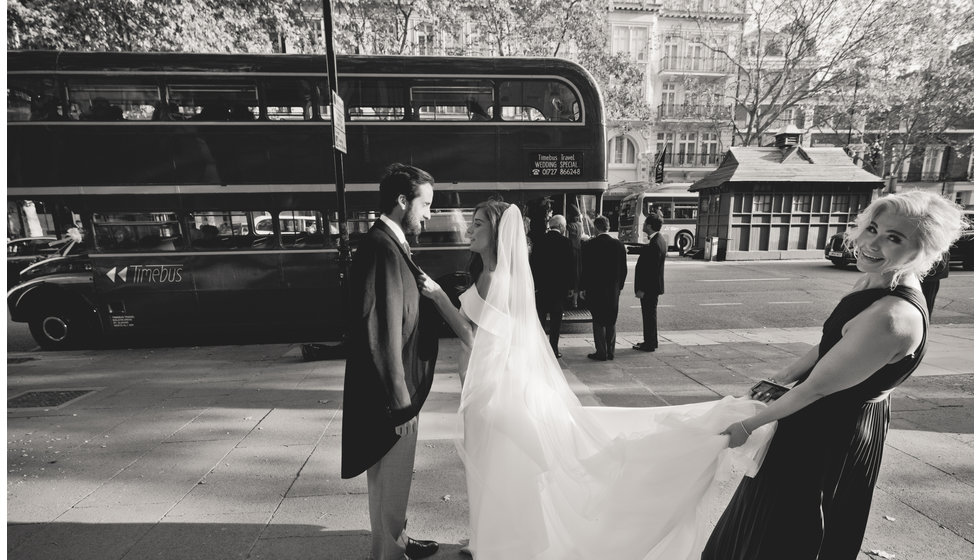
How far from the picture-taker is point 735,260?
57.1 ft

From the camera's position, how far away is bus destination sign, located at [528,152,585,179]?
23.1ft

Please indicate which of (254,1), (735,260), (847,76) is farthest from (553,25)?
(847,76)

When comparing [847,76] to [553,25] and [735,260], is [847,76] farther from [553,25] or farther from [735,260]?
[553,25]

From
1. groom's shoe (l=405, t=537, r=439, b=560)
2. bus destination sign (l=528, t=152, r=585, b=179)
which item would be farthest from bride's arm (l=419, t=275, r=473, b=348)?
bus destination sign (l=528, t=152, r=585, b=179)

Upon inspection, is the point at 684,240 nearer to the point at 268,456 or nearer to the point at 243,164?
the point at 243,164

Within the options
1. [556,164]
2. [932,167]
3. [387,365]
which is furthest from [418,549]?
[932,167]

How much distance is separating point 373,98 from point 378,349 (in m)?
5.82

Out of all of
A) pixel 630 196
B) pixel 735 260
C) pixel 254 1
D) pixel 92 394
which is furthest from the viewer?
pixel 630 196

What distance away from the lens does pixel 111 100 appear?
20.8 ft

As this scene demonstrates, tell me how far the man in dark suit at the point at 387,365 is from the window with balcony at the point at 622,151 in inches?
1266

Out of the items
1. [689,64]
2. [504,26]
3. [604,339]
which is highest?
[689,64]

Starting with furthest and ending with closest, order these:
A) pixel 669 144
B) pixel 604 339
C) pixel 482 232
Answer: pixel 669 144, pixel 604 339, pixel 482 232

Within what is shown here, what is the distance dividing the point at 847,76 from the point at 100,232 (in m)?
26.7

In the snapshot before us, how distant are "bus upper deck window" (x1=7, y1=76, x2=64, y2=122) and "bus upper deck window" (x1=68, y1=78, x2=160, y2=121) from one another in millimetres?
217
